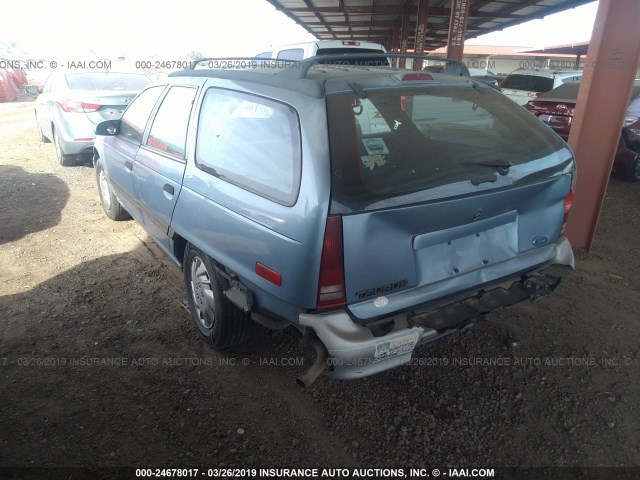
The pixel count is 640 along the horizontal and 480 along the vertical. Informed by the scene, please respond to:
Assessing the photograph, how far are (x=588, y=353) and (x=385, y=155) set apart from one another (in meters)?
1.99

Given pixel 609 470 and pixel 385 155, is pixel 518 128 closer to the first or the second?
pixel 385 155

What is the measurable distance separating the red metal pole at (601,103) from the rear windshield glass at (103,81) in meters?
6.62

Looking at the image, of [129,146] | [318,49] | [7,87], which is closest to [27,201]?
[129,146]

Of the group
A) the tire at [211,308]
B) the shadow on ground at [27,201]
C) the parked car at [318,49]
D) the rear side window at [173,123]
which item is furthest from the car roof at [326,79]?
the parked car at [318,49]

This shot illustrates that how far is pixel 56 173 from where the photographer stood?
23.9ft

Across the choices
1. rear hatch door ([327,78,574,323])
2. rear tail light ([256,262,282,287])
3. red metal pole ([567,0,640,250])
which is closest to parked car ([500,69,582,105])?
red metal pole ([567,0,640,250])

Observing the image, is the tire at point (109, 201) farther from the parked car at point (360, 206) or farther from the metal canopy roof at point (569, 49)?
the metal canopy roof at point (569, 49)

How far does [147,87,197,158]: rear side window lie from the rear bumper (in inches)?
63.3

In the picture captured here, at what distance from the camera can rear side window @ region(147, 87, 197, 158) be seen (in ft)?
9.88

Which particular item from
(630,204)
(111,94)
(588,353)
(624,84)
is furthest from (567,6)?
(588,353)

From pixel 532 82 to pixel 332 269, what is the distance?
11281mm

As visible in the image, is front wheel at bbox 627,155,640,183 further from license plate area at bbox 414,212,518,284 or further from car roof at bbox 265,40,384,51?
license plate area at bbox 414,212,518,284

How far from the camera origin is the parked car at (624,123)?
7.10 meters

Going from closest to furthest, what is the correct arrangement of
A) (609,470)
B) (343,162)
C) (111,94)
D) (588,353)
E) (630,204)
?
(343,162)
(609,470)
(588,353)
(630,204)
(111,94)
